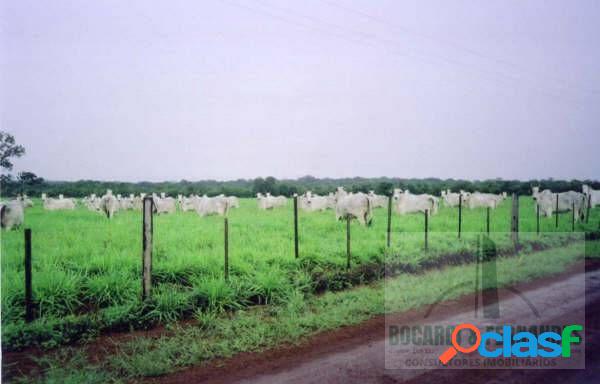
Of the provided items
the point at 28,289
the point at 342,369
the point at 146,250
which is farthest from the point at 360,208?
the point at 28,289

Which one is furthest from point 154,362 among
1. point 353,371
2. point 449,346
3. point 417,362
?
point 449,346

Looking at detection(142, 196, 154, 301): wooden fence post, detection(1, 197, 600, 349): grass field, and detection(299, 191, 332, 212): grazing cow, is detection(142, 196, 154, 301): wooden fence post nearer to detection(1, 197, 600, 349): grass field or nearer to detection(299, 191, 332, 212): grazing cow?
detection(1, 197, 600, 349): grass field

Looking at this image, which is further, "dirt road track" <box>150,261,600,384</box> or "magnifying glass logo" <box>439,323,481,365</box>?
"magnifying glass logo" <box>439,323,481,365</box>

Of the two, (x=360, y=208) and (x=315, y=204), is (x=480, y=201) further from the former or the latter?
(x=360, y=208)

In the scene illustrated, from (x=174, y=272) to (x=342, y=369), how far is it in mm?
4095

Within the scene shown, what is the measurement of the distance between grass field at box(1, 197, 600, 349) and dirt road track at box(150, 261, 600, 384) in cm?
158

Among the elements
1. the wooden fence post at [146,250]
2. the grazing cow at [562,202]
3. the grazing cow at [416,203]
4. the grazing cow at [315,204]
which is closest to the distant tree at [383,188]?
the grazing cow at [315,204]

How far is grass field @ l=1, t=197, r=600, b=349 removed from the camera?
5598 millimetres

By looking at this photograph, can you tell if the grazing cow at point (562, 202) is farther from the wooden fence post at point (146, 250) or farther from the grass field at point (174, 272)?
the wooden fence post at point (146, 250)

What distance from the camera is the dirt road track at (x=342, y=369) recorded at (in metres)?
4.13

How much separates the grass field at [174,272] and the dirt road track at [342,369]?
1.58m

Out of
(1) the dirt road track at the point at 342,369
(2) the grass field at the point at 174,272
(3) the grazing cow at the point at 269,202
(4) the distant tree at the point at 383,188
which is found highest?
(4) the distant tree at the point at 383,188

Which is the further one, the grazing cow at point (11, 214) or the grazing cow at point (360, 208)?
the grazing cow at point (360, 208)

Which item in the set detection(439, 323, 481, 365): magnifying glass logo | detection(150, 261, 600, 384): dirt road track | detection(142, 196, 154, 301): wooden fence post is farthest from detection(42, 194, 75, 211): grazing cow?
detection(439, 323, 481, 365): magnifying glass logo
